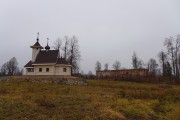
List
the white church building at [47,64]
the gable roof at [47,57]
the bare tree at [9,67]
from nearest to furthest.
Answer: the white church building at [47,64] < the gable roof at [47,57] < the bare tree at [9,67]

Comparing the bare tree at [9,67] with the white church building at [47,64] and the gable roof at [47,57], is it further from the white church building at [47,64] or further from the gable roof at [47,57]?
the gable roof at [47,57]

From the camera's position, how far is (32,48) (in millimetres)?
39219

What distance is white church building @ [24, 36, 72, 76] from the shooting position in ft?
121

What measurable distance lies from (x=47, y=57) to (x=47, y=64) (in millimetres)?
1519

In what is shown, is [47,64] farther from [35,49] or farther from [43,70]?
[35,49]

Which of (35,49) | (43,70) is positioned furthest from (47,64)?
(35,49)

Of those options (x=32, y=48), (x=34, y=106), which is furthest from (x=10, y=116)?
(x=32, y=48)

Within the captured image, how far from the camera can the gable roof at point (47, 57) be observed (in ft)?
122

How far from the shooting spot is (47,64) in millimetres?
36812

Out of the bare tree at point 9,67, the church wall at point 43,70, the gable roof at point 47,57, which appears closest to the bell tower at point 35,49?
the gable roof at point 47,57

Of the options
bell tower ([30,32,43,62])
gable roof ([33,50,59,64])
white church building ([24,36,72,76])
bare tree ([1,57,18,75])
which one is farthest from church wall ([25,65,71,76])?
bare tree ([1,57,18,75])

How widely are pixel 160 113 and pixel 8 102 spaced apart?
10.1m

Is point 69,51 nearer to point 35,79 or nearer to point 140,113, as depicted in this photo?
point 35,79

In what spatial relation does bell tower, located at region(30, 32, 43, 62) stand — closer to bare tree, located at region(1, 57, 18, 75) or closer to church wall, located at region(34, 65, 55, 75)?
church wall, located at region(34, 65, 55, 75)
